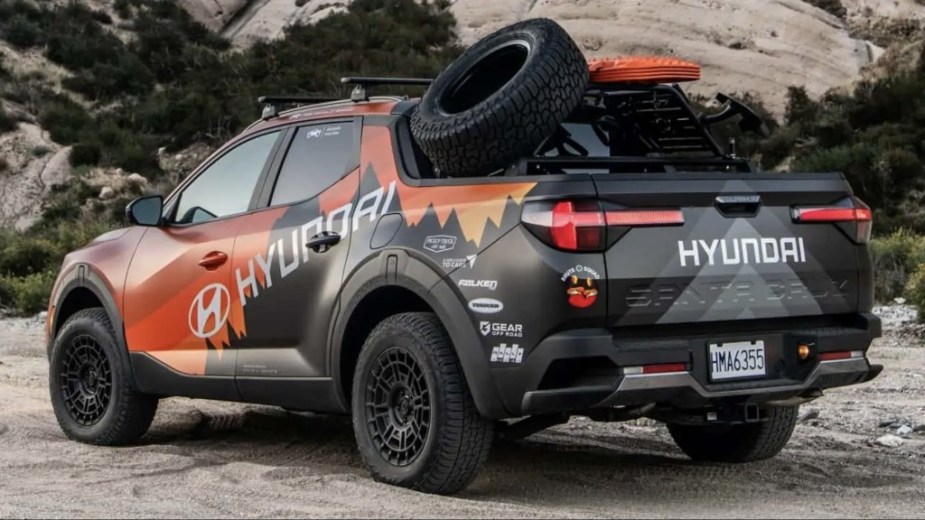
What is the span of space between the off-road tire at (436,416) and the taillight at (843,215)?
1594 millimetres

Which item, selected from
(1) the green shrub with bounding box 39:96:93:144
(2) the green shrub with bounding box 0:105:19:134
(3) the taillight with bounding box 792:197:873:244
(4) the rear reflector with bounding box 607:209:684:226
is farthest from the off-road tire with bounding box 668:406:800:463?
(2) the green shrub with bounding box 0:105:19:134

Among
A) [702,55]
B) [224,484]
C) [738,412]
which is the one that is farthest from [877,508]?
[702,55]

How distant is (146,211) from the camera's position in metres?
7.42

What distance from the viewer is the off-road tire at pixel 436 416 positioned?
5.54 meters

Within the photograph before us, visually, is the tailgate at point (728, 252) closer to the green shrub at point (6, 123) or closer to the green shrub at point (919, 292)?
the green shrub at point (919, 292)

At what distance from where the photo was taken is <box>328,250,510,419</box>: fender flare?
5.41m

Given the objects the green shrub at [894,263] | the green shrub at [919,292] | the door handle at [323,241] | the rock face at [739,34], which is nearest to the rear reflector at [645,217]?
the door handle at [323,241]

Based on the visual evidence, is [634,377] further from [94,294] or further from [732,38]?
[732,38]

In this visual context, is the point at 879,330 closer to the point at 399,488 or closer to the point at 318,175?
the point at 399,488

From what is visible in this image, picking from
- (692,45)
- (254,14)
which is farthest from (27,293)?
(254,14)

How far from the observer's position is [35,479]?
6.31 metres

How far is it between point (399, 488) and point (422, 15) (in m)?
32.8

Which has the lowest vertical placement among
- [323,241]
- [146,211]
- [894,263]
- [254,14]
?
[254,14]

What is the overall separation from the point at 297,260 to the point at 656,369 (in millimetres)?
1942
